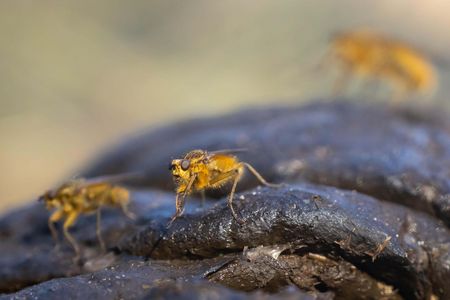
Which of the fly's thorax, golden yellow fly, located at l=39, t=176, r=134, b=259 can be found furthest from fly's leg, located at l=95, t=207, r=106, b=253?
the fly's thorax

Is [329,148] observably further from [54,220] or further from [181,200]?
[54,220]

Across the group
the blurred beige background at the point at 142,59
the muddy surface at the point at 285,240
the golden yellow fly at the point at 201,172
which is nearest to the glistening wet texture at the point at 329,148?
the muddy surface at the point at 285,240

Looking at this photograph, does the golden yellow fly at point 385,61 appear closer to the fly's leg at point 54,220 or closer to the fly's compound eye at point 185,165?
the fly's leg at point 54,220

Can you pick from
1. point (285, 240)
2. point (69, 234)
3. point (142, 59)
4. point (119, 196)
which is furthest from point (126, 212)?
point (142, 59)

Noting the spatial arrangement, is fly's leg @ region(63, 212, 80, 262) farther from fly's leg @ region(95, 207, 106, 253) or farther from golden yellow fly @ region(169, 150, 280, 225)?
golden yellow fly @ region(169, 150, 280, 225)

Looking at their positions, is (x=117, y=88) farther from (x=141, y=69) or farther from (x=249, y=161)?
(x=249, y=161)
